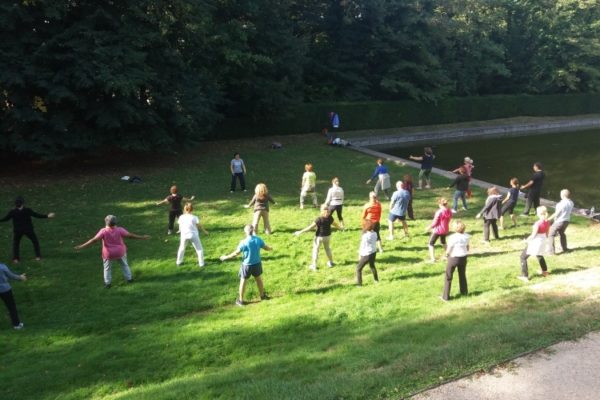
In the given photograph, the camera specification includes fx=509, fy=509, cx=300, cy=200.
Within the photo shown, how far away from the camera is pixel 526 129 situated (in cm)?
4044

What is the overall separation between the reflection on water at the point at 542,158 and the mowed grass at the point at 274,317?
6.81m

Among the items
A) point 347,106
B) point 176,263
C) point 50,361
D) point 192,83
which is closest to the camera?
point 50,361

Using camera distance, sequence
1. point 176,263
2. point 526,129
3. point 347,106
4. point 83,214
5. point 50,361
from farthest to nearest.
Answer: point 526,129 < point 347,106 < point 83,214 < point 176,263 < point 50,361

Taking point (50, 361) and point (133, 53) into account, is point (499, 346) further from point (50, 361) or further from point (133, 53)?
point (133, 53)

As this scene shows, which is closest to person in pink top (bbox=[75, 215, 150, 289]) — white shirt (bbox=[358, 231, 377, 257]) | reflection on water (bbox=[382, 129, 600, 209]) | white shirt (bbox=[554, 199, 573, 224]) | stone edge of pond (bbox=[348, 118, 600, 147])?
white shirt (bbox=[358, 231, 377, 257])

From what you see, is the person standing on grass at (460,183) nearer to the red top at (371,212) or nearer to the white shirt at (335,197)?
the white shirt at (335,197)

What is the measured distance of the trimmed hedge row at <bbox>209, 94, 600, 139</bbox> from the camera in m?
31.6

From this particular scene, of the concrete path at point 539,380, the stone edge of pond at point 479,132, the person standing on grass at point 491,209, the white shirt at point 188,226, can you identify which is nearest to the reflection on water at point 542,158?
the stone edge of pond at point 479,132

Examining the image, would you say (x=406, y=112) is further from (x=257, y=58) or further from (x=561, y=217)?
(x=561, y=217)

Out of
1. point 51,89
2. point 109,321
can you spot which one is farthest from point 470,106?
point 109,321

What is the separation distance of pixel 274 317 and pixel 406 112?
31505 mm

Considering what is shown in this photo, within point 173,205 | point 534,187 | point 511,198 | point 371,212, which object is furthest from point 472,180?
point 173,205

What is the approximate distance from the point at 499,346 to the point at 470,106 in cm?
3767

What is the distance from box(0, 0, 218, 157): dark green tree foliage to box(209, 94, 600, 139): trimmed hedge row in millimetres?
8507
